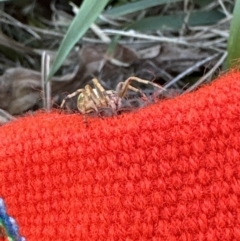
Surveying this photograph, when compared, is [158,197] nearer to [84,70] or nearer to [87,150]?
[87,150]

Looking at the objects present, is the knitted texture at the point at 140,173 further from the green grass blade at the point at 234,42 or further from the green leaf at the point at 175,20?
the green leaf at the point at 175,20

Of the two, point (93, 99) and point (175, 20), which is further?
point (175, 20)

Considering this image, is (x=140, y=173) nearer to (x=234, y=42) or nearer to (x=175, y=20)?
(x=234, y=42)

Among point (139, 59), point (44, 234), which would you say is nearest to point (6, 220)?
point (44, 234)

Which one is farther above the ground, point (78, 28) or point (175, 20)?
point (78, 28)

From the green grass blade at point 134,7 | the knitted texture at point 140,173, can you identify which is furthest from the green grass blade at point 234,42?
the green grass blade at point 134,7

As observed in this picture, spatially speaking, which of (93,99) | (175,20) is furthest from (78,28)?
(175,20)

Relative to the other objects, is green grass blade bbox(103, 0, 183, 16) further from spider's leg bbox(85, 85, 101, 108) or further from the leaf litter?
spider's leg bbox(85, 85, 101, 108)
